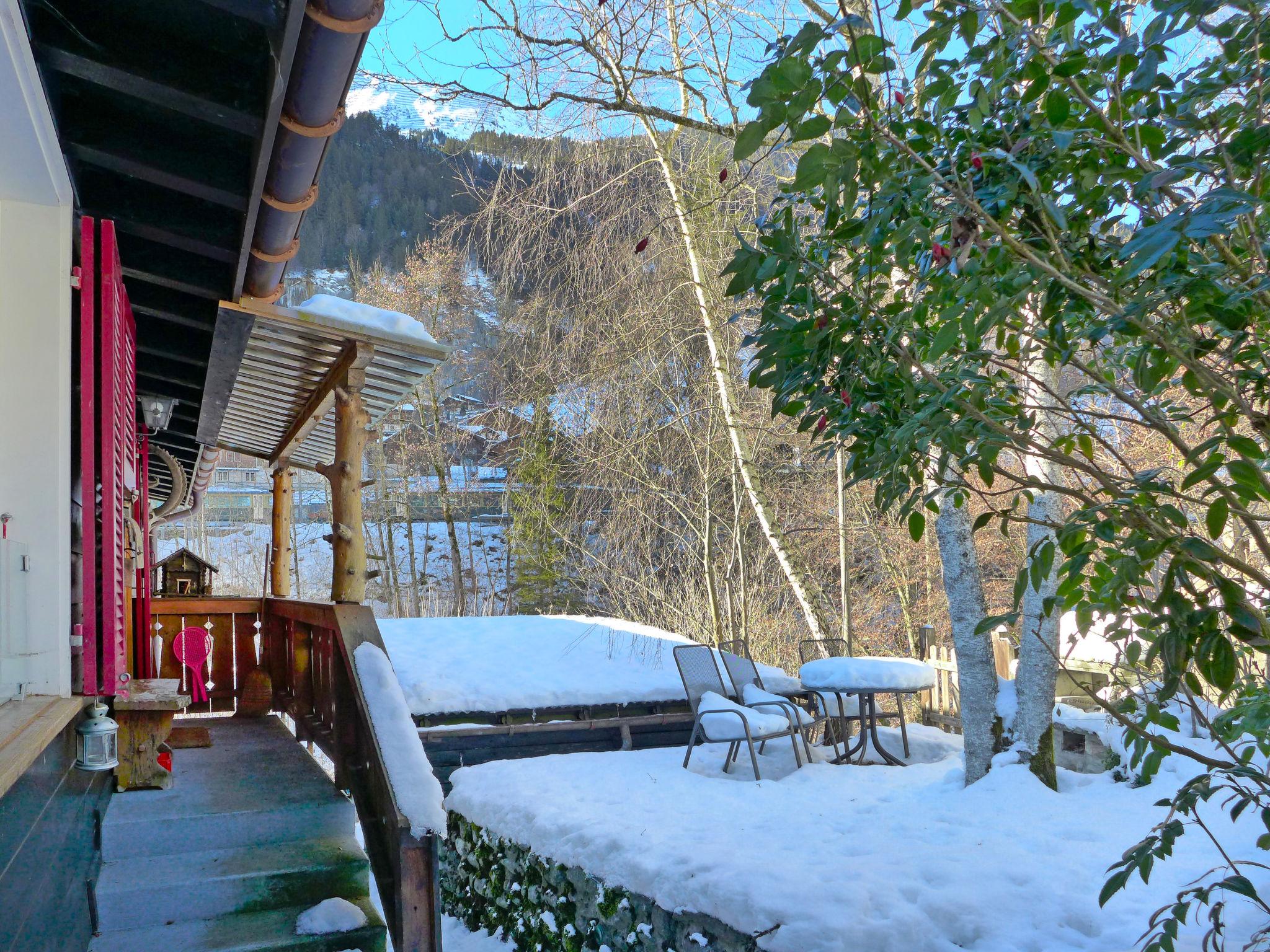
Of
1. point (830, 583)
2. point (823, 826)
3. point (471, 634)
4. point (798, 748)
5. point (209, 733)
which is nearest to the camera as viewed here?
point (823, 826)

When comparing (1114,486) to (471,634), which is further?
(471,634)

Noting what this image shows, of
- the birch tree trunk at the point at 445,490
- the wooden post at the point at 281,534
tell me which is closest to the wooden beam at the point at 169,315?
the wooden post at the point at 281,534

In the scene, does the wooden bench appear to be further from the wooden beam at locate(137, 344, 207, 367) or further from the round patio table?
the round patio table

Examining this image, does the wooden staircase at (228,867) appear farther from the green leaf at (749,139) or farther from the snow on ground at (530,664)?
the snow on ground at (530,664)

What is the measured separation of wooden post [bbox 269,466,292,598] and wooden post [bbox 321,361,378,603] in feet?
10.4

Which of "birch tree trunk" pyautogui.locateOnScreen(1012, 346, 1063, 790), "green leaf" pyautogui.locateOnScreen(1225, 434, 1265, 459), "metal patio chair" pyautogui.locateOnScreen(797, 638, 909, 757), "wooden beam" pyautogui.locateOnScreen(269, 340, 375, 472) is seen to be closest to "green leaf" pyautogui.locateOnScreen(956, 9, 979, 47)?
"green leaf" pyautogui.locateOnScreen(1225, 434, 1265, 459)

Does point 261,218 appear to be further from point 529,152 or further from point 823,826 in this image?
point 529,152

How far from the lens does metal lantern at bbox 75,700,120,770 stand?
262cm

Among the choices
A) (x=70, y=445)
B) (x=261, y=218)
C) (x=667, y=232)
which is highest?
(x=667, y=232)

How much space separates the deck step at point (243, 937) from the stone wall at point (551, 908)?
1098 mm

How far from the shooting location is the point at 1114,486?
4.99ft

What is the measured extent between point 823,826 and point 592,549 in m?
9.69

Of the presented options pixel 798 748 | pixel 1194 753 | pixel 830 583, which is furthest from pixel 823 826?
pixel 830 583

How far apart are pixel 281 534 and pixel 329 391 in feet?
11.5
